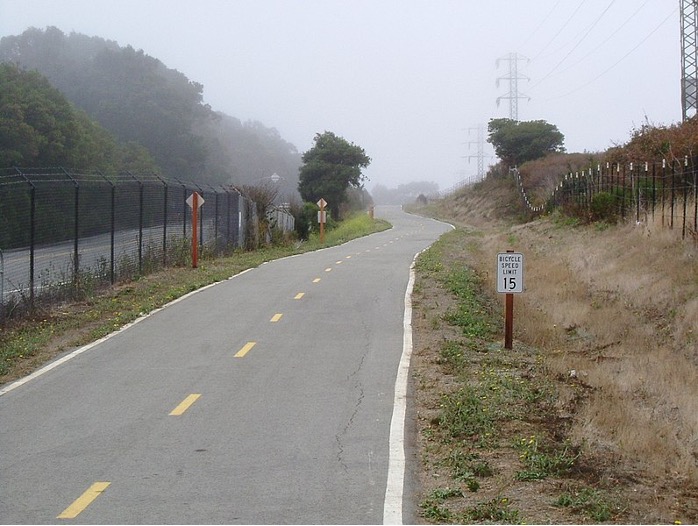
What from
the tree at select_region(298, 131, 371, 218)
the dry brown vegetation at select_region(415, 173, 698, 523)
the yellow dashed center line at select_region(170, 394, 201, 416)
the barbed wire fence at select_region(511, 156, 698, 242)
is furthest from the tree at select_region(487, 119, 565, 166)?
the yellow dashed center line at select_region(170, 394, 201, 416)

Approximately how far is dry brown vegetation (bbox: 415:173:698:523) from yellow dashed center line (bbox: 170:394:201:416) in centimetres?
269

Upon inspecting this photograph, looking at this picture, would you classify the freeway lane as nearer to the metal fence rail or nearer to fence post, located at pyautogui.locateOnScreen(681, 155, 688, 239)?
the metal fence rail

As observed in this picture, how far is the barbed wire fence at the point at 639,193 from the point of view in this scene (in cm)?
2395

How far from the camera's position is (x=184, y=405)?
10852mm

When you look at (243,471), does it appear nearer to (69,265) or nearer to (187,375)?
(187,375)

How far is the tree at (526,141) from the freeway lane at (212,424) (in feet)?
209

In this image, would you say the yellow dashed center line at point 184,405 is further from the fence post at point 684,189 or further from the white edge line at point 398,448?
Result: the fence post at point 684,189

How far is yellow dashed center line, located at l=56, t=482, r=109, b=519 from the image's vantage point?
7.10 m

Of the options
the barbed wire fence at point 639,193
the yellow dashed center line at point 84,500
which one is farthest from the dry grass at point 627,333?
the yellow dashed center line at point 84,500

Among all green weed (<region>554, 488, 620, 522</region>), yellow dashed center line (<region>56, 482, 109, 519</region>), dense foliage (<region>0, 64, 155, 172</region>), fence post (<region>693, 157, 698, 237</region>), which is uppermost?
dense foliage (<region>0, 64, 155, 172</region>)

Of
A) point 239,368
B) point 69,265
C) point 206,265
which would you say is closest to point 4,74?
point 206,265

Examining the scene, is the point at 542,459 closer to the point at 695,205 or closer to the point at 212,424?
the point at 212,424

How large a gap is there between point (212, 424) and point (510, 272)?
6.27m

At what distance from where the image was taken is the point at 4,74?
41.7m
